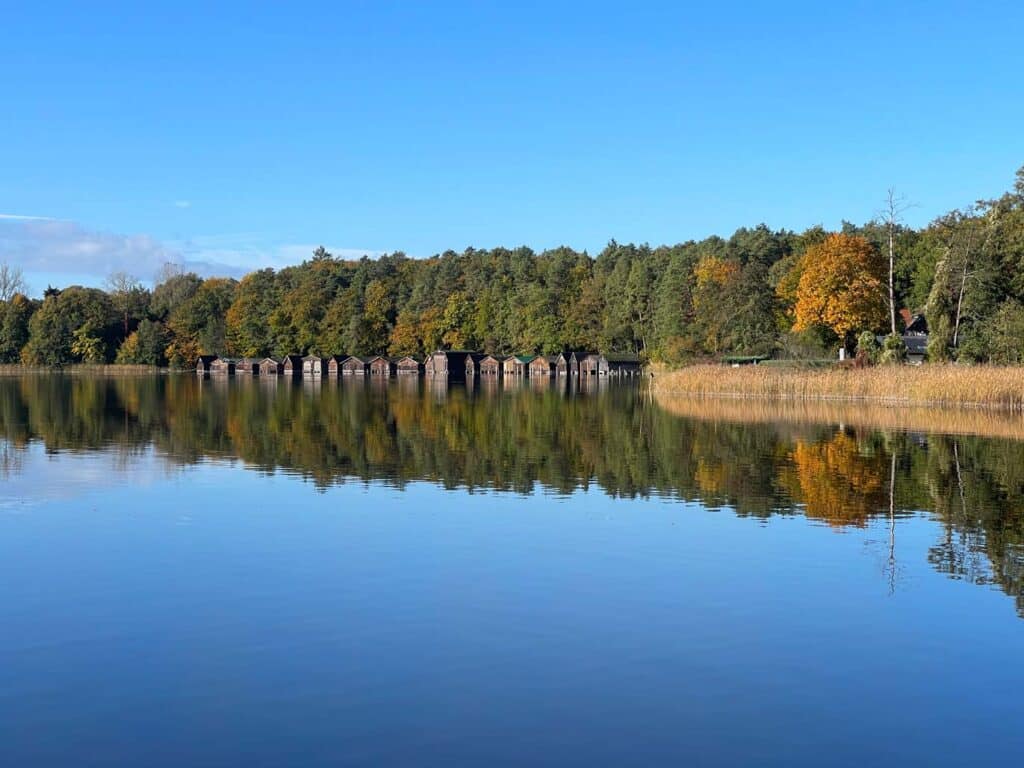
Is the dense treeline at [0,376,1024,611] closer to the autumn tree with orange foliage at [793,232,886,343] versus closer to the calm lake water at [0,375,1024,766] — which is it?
the calm lake water at [0,375,1024,766]

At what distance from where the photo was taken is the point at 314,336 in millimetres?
145625

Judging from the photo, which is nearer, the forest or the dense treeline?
the dense treeline

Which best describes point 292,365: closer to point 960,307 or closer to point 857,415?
point 960,307

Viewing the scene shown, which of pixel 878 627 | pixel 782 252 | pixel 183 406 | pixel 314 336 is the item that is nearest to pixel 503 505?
pixel 878 627

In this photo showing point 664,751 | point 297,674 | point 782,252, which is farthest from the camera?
point 782,252

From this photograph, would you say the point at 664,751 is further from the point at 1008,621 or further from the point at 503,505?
the point at 503,505

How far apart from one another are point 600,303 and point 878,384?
80.3 metres

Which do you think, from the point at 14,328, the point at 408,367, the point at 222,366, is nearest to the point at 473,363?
the point at 408,367

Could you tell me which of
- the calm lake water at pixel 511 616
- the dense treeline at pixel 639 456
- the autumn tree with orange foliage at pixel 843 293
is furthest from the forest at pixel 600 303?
the calm lake water at pixel 511 616

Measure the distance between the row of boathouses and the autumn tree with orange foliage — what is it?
49.6 meters

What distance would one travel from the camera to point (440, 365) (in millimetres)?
131375

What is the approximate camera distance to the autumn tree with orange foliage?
71250mm

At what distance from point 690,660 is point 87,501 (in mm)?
13514

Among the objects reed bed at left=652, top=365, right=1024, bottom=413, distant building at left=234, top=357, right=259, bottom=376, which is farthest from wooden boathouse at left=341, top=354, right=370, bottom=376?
reed bed at left=652, top=365, right=1024, bottom=413
